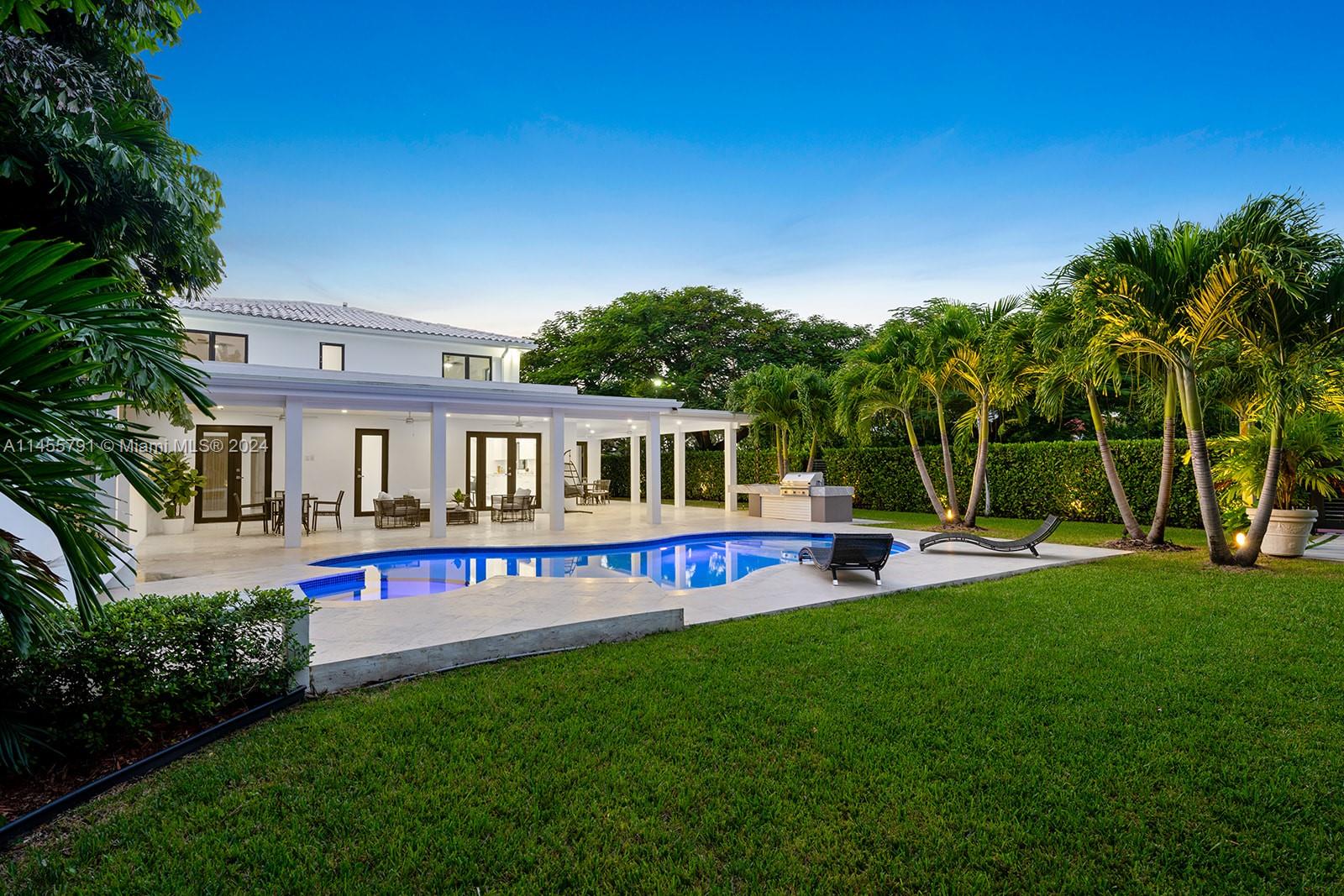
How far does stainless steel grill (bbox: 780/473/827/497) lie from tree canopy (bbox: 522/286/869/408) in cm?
1045

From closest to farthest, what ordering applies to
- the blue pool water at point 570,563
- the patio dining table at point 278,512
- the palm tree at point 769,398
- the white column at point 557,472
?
1. the blue pool water at point 570,563
2. the patio dining table at point 278,512
3. the white column at point 557,472
4. the palm tree at point 769,398

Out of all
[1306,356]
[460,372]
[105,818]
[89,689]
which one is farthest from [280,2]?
[1306,356]

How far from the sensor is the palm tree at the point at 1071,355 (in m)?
10.5

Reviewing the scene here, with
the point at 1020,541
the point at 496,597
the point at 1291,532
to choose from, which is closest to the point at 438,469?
the point at 496,597

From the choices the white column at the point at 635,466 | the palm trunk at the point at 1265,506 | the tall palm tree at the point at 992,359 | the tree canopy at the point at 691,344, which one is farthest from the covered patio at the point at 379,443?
the palm trunk at the point at 1265,506

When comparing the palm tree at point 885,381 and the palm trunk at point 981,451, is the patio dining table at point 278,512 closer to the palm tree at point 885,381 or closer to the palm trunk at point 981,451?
the palm tree at point 885,381

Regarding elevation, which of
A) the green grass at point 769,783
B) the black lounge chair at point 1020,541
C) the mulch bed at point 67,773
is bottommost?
the green grass at point 769,783

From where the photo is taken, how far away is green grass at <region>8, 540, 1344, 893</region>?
104 inches

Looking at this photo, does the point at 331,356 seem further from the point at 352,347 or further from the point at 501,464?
the point at 501,464

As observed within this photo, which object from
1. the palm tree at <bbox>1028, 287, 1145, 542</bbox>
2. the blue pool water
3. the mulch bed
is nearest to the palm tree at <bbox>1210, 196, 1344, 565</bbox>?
the palm tree at <bbox>1028, 287, 1145, 542</bbox>

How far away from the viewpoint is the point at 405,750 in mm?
3691

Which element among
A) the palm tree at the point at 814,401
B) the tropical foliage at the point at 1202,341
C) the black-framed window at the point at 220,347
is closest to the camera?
the tropical foliage at the point at 1202,341

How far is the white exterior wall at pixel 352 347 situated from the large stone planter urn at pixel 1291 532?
64.7 feet

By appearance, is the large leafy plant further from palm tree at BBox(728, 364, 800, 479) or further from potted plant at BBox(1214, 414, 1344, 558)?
palm tree at BBox(728, 364, 800, 479)
